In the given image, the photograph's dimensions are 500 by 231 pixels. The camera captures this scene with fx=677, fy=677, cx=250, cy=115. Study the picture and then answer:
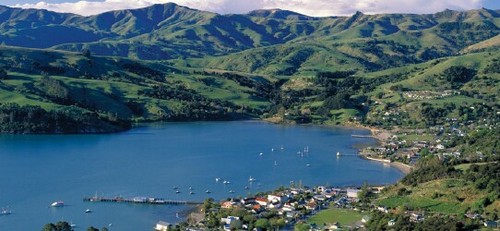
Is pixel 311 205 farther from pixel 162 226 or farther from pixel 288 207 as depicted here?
pixel 162 226

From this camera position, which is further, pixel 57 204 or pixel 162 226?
pixel 57 204

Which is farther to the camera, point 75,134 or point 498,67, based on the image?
point 498,67

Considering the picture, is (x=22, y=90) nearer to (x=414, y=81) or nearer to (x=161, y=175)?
(x=161, y=175)

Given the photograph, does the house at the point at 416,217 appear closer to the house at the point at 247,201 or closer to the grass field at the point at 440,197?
the grass field at the point at 440,197

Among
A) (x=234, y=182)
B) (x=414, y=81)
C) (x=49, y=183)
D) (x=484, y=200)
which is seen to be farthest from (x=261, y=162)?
(x=414, y=81)

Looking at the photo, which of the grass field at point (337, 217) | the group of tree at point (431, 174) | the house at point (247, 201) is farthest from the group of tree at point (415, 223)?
the house at point (247, 201)

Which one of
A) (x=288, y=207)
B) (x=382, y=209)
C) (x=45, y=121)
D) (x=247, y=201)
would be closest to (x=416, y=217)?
(x=382, y=209)
